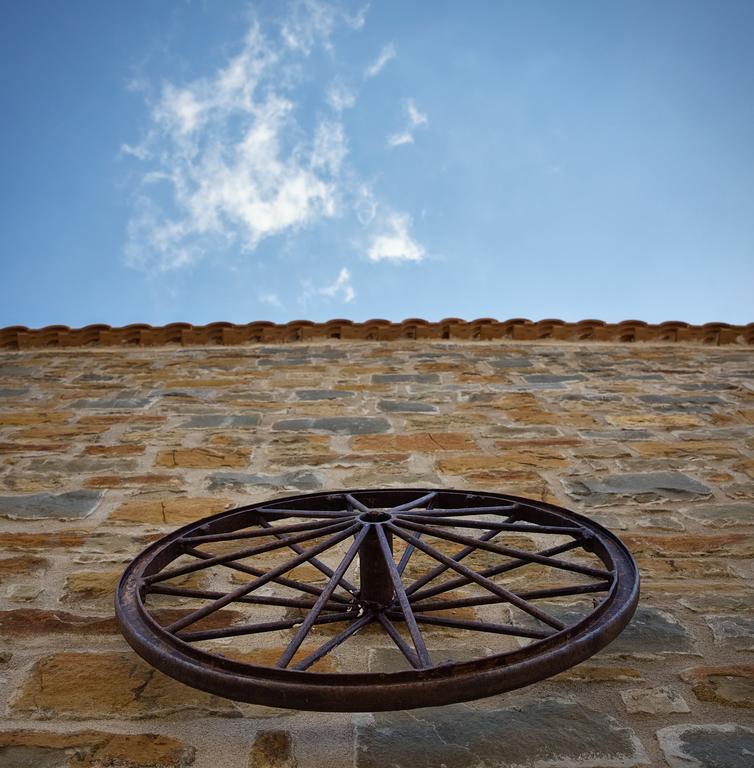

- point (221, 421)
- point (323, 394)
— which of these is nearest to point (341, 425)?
point (323, 394)

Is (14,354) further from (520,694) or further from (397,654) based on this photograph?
(520,694)

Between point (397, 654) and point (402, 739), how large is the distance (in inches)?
14.0

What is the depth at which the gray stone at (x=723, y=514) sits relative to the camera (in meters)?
2.72

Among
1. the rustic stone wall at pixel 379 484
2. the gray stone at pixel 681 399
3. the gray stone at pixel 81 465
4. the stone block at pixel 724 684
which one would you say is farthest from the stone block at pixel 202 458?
the gray stone at pixel 681 399

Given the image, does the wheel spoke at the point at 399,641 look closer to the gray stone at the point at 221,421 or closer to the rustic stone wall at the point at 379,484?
the rustic stone wall at the point at 379,484

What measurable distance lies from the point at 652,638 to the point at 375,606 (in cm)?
→ 83

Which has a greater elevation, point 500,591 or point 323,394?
point 323,394

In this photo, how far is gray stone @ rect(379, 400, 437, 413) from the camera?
4.03 meters

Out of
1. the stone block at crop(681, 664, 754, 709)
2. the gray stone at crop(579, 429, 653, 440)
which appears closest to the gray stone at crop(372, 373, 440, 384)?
the gray stone at crop(579, 429, 653, 440)

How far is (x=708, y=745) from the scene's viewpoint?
160 cm

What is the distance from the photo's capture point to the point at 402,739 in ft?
5.36

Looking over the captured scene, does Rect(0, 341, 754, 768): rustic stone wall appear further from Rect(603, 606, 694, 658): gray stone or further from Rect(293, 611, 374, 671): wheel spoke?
Rect(293, 611, 374, 671): wheel spoke

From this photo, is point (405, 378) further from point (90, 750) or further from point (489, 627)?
point (90, 750)

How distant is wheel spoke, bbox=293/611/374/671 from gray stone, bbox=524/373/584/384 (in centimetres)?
288
